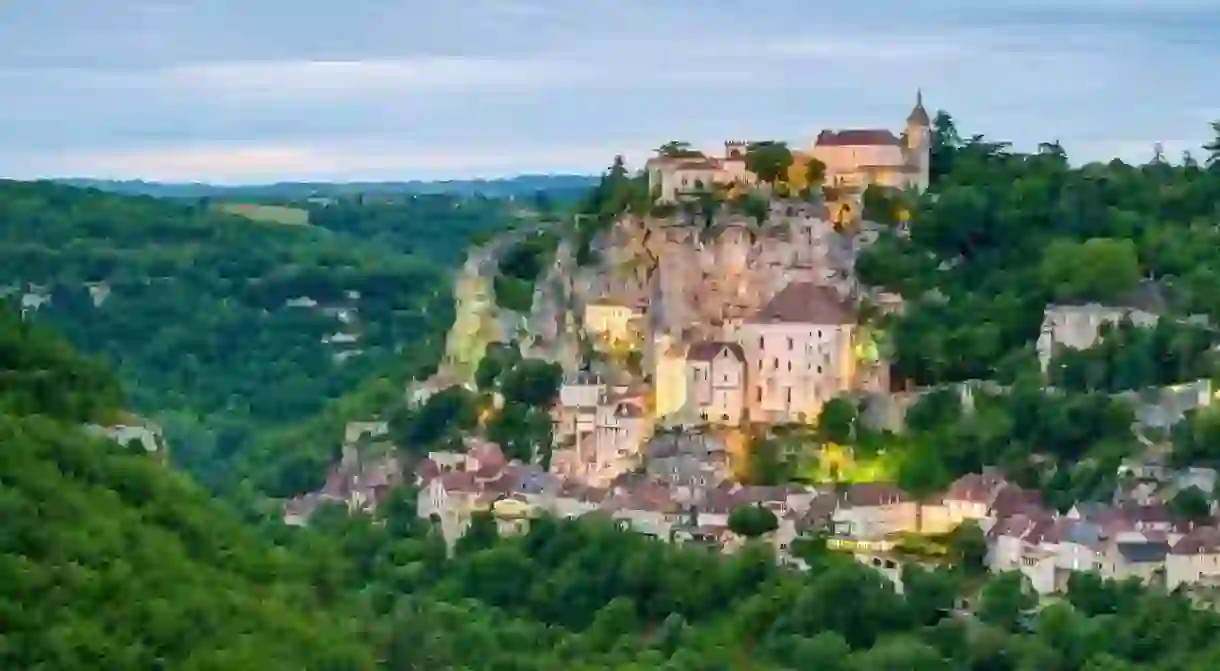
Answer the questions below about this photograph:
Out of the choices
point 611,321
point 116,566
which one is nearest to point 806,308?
point 611,321

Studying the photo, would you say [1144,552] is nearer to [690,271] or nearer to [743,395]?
[743,395]

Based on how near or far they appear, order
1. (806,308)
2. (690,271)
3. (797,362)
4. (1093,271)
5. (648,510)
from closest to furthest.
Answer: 1. (648,510)
2. (797,362)
3. (806,308)
4. (1093,271)
5. (690,271)

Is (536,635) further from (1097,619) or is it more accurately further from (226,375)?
(226,375)

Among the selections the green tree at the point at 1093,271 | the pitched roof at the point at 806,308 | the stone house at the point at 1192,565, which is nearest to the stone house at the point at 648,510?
the pitched roof at the point at 806,308

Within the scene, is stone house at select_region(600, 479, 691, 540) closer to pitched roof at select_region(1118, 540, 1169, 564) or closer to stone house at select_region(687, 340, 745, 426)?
stone house at select_region(687, 340, 745, 426)

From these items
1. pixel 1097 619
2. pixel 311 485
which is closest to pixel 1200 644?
pixel 1097 619

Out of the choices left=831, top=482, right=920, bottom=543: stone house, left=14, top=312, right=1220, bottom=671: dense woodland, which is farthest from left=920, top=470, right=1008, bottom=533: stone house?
left=14, top=312, right=1220, bottom=671: dense woodland
